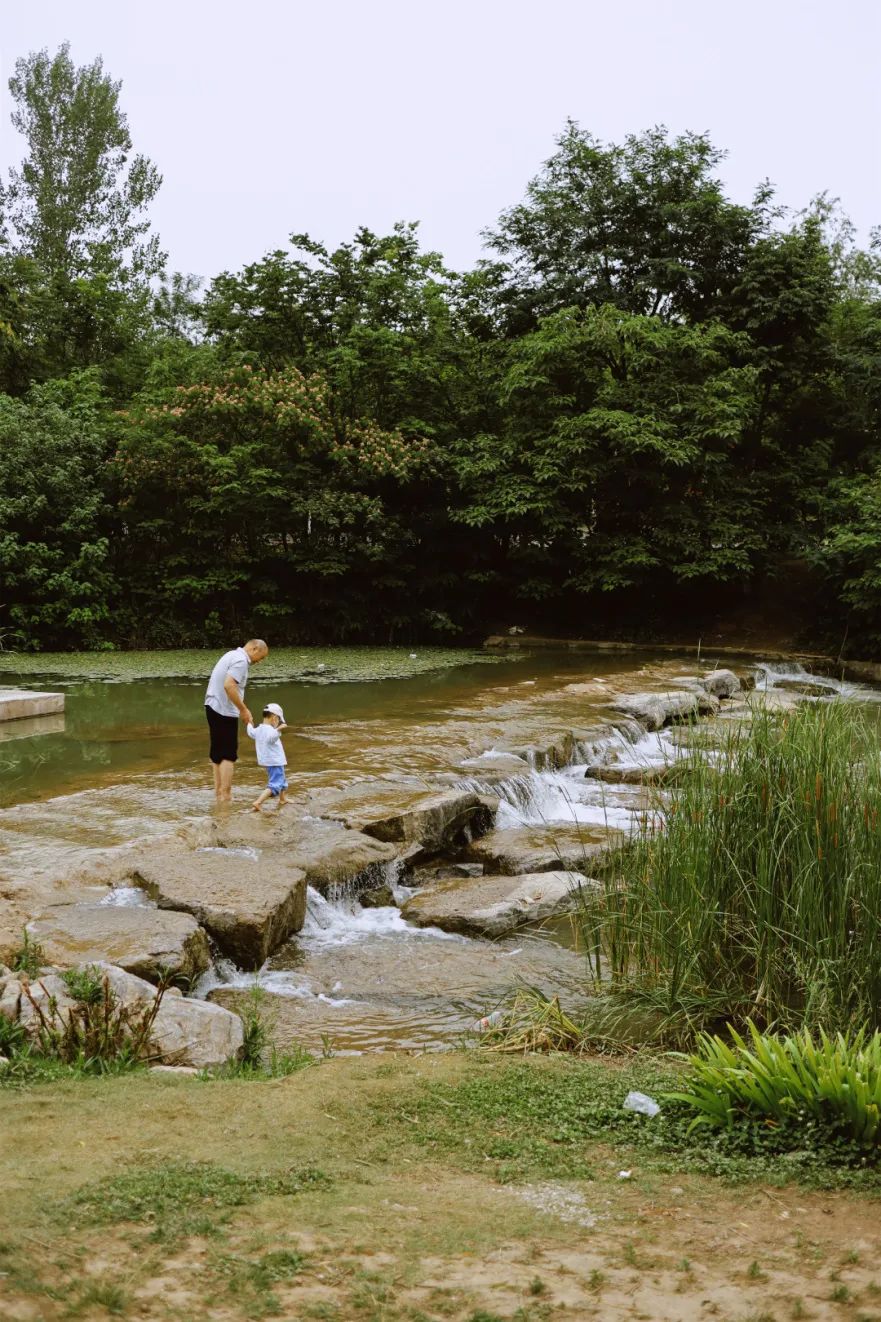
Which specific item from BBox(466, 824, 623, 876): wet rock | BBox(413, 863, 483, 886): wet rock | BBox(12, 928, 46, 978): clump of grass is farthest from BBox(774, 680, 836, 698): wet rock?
BBox(12, 928, 46, 978): clump of grass

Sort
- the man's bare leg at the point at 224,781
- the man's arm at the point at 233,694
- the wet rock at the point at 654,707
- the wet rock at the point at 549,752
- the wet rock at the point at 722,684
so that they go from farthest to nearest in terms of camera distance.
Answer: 1. the wet rock at the point at 722,684
2. the wet rock at the point at 654,707
3. the wet rock at the point at 549,752
4. the man's bare leg at the point at 224,781
5. the man's arm at the point at 233,694

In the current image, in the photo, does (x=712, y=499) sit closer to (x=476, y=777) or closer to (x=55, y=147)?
(x=476, y=777)

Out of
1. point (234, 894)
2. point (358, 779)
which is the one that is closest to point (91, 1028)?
point (234, 894)

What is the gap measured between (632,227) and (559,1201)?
2389cm

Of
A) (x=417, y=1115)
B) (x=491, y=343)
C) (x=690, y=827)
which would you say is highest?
(x=491, y=343)

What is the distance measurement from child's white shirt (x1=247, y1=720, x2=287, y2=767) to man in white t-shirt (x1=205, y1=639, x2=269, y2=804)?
0.21m

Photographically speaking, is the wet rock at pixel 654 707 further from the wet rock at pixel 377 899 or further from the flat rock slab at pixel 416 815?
the wet rock at pixel 377 899

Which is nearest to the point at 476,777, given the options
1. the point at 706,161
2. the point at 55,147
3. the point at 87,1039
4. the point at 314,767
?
the point at 314,767

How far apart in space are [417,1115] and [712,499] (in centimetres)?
2098

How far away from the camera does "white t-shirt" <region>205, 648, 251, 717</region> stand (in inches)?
333

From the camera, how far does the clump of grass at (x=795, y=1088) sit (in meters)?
3.22

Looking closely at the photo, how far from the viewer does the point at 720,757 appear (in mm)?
5062

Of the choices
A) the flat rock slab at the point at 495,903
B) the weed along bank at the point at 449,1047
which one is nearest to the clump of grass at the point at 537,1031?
the weed along bank at the point at 449,1047

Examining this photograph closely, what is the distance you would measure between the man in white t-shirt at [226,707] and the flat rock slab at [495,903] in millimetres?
2074
